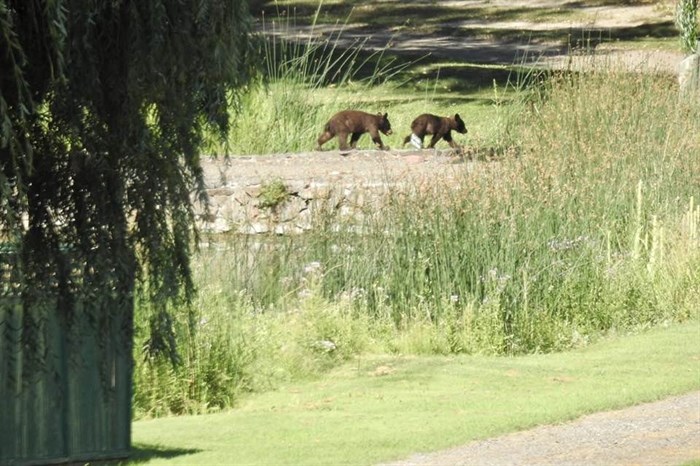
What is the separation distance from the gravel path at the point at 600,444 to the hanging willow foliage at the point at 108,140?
1925 millimetres

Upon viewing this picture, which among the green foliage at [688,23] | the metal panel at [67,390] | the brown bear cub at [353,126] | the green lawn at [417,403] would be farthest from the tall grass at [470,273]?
the green foliage at [688,23]

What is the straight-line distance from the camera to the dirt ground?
324 inches

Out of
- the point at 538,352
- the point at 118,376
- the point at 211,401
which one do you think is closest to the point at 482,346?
the point at 538,352

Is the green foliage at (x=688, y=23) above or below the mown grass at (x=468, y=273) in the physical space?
above

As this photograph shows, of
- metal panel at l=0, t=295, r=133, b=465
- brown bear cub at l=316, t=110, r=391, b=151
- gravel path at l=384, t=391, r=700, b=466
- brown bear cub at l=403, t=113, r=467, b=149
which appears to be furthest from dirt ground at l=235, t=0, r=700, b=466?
metal panel at l=0, t=295, r=133, b=465

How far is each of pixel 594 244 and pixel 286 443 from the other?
5.62m

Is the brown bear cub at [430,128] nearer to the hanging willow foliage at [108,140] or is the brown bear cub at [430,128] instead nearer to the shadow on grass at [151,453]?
the shadow on grass at [151,453]

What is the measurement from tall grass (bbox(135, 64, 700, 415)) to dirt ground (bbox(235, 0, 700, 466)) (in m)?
1.26

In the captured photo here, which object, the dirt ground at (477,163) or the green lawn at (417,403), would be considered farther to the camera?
the green lawn at (417,403)

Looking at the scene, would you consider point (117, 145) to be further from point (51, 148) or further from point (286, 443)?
point (286, 443)

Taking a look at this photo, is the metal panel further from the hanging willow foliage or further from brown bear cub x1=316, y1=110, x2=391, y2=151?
brown bear cub x1=316, y1=110, x2=391, y2=151

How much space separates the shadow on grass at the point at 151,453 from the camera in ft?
27.4

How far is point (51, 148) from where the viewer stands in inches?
274

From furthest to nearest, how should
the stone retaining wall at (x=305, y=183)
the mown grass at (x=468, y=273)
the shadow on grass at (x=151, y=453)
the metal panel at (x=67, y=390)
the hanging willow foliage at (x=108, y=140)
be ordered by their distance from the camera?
the stone retaining wall at (x=305, y=183)
the mown grass at (x=468, y=273)
the shadow on grass at (x=151, y=453)
the metal panel at (x=67, y=390)
the hanging willow foliage at (x=108, y=140)
